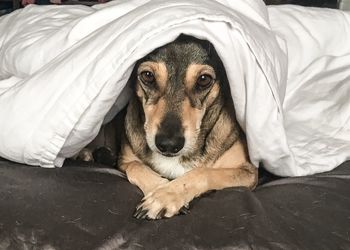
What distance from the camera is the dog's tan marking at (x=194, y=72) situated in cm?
138

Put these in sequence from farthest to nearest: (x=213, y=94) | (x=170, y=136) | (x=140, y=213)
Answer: (x=213, y=94) → (x=170, y=136) → (x=140, y=213)

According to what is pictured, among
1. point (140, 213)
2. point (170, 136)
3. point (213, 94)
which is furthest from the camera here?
point (213, 94)

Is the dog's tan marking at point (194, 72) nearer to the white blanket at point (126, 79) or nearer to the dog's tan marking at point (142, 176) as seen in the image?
the white blanket at point (126, 79)

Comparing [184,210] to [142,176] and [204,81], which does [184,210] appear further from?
[204,81]

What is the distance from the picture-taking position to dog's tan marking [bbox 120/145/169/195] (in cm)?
139

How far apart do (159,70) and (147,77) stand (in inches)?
1.8

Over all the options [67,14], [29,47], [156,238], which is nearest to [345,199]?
[156,238]

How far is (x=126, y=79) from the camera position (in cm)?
137

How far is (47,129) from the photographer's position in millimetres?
1327

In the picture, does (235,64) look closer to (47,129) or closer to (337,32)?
(47,129)

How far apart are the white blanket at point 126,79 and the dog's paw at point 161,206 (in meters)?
0.25

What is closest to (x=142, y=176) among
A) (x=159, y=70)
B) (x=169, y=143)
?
(x=169, y=143)

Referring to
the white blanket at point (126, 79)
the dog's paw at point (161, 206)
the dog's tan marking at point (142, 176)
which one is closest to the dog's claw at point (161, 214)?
the dog's paw at point (161, 206)

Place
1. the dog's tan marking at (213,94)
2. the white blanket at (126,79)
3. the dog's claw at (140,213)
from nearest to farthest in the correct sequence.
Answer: the dog's claw at (140,213), the white blanket at (126,79), the dog's tan marking at (213,94)
